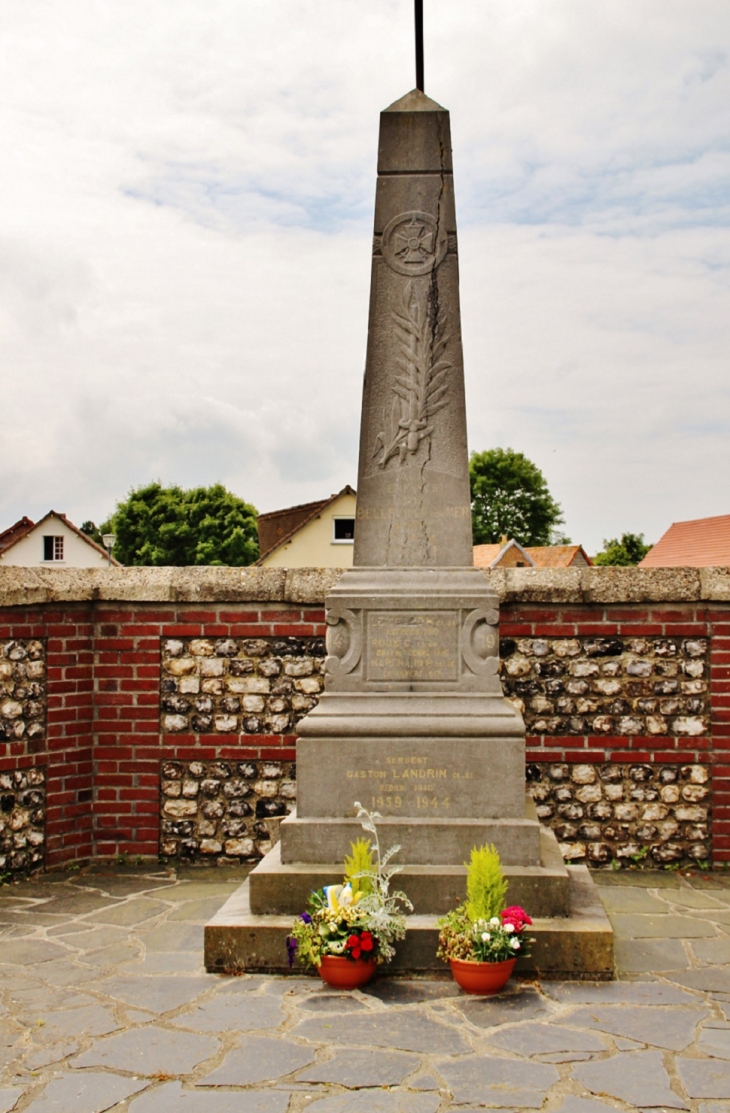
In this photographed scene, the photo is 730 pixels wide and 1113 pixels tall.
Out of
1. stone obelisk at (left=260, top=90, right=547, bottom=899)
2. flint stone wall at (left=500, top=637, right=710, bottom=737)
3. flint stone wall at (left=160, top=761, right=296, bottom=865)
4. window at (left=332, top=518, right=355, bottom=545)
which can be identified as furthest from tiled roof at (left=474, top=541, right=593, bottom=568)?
stone obelisk at (left=260, top=90, right=547, bottom=899)

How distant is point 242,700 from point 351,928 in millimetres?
2626

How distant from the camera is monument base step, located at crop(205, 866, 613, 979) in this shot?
4.35 metres

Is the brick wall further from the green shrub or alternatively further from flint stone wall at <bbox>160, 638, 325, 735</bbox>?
the green shrub

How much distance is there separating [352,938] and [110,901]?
2099 mm

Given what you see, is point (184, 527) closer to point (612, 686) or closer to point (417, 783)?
point (612, 686)

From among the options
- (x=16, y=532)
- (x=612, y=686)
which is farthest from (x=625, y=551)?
(x=612, y=686)

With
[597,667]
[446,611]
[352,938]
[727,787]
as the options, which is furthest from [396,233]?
[727,787]

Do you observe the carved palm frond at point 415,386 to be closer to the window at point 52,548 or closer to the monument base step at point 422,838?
the monument base step at point 422,838

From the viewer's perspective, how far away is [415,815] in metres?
4.77

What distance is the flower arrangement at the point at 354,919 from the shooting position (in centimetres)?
416

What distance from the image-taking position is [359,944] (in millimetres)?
4133

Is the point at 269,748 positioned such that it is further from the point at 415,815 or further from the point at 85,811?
the point at 415,815

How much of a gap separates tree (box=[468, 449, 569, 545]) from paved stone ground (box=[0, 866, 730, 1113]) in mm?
40888

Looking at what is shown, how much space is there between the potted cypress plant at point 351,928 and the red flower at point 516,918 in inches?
17.4
